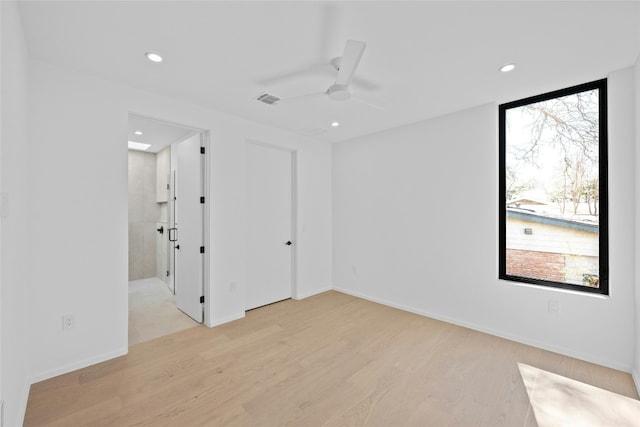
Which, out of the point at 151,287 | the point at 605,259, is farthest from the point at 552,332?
the point at 151,287

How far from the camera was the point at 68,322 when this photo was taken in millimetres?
2346

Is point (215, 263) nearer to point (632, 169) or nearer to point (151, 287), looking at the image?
point (151, 287)

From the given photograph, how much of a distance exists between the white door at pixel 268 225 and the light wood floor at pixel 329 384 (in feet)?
2.99

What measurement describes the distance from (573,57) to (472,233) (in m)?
1.84

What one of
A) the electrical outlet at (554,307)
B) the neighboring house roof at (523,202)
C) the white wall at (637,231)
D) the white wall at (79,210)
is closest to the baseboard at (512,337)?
the white wall at (637,231)

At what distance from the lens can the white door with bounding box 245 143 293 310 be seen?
3844mm

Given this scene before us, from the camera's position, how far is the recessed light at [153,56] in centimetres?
215

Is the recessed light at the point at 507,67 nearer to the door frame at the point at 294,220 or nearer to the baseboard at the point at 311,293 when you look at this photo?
the door frame at the point at 294,220

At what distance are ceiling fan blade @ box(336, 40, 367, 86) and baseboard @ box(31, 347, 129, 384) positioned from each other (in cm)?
311

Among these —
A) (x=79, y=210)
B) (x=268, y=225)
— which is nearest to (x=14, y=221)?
(x=79, y=210)

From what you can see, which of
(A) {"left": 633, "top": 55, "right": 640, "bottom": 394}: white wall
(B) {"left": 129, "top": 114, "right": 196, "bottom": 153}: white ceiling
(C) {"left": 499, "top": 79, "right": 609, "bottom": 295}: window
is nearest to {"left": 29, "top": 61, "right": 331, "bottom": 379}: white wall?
(B) {"left": 129, "top": 114, "right": 196, "bottom": 153}: white ceiling

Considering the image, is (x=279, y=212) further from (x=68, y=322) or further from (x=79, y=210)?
(x=68, y=322)

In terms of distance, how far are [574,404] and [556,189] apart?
192 centimetres

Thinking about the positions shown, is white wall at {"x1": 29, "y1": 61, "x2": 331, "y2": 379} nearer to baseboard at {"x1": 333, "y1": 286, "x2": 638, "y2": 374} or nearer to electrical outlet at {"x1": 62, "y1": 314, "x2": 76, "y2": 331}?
electrical outlet at {"x1": 62, "y1": 314, "x2": 76, "y2": 331}
